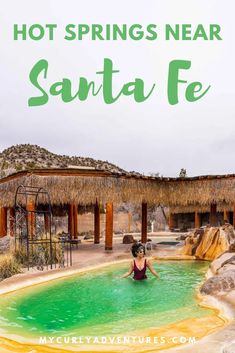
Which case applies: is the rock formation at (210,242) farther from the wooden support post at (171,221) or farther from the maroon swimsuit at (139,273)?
the wooden support post at (171,221)

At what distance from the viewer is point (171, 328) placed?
16.9 feet

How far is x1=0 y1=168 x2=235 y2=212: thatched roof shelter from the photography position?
14320mm

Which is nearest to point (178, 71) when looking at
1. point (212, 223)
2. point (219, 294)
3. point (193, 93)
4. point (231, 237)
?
point (193, 93)

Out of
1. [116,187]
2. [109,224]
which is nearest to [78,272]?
[109,224]

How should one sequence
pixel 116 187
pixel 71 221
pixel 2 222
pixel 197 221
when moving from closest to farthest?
pixel 116 187, pixel 2 222, pixel 71 221, pixel 197 221

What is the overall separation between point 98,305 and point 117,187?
306 inches

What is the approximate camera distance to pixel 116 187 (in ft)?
47.4

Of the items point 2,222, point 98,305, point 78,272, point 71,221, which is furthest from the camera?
point 71,221

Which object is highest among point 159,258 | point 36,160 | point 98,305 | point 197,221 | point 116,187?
point 36,160

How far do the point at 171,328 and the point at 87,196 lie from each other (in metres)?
9.40

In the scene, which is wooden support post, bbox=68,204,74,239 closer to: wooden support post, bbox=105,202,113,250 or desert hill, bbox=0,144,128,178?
wooden support post, bbox=105,202,113,250

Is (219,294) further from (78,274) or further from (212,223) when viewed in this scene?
(212,223)

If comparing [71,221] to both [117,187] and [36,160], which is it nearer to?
[117,187]

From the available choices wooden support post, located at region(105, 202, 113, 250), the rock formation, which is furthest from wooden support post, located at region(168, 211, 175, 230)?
the rock formation
